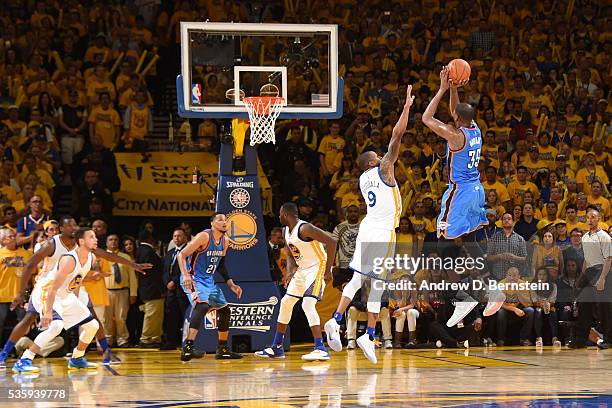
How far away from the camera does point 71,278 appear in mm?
10891

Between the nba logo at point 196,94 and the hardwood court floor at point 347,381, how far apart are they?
9.77 ft

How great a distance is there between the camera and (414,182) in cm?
1505

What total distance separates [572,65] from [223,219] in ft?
28.9

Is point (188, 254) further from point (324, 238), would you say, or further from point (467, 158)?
point (467, 158)

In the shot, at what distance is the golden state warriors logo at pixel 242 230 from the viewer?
1292 cm

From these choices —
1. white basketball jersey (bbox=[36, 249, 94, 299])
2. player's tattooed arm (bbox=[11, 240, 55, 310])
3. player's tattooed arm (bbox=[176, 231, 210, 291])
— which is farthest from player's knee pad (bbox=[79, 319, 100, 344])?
player's tattooed arm (bbox=[176, 231, 210, 291])

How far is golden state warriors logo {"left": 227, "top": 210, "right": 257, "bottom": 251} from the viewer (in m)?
12.9

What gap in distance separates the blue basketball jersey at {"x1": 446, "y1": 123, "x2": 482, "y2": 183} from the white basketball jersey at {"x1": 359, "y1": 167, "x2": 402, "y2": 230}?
1.34 metres

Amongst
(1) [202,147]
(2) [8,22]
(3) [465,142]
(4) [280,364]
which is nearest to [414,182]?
(1) [202,147]

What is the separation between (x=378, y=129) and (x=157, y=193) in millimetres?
3467

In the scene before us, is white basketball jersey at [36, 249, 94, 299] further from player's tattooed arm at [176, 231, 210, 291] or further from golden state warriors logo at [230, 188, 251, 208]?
golden state warriors logo at [230, 188, 251, 208]

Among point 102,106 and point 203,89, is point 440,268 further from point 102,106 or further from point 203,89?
point 102,106

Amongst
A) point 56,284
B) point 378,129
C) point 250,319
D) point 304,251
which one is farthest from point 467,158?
point 378,129

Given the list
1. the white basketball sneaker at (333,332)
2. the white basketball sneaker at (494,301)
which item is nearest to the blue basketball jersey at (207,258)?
the white basketball sneaker at (333,332)
